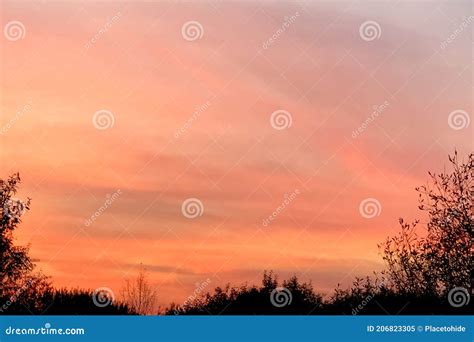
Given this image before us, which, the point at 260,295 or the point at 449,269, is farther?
the point at 449,269

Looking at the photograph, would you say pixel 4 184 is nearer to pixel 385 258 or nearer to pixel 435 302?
pixel 385 258

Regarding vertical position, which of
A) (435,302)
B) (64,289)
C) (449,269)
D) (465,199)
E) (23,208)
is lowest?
(435,302)

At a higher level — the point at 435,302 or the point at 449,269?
the point at 449,269

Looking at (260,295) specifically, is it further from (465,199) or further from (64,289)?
(465,199)

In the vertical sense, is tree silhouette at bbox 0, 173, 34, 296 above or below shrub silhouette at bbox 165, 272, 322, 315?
above

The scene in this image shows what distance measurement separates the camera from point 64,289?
25016 mm

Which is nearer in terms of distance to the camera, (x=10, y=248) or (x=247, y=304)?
(x=247, y=304)

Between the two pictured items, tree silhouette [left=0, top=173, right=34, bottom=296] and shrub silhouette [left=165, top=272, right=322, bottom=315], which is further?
tree silhouette [left=0, top=173, right=34, bottom=296]

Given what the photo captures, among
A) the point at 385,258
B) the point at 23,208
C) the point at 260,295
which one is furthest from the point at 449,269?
the point at 23,208

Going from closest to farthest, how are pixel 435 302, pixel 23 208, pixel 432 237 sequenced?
pixel 435 302 → pixel 432 237 → pixel 23 208

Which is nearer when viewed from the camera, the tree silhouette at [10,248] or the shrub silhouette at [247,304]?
the shrub silhouette at [247,304]

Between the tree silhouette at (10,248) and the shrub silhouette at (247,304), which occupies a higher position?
the tree silhouette at (10,248)
